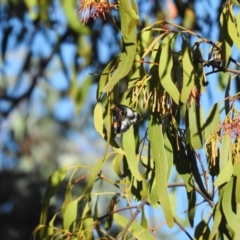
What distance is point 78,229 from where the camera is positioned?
1.57 metres

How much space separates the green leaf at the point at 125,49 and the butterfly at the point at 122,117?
50mm

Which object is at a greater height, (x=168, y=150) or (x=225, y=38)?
(x=225, y=38)

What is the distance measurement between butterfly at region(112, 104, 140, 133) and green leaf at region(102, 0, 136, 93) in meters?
0.05

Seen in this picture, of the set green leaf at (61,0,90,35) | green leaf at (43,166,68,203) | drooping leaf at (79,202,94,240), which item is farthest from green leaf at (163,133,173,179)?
green leaf at (61,0,90,35)

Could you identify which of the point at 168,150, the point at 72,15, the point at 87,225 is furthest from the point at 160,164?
the point at 72,15

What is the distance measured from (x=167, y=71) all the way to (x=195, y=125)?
130 millimetres

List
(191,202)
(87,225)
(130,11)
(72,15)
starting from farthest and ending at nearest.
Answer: (72,15)
(87,225)
(191,202)
(130,11)

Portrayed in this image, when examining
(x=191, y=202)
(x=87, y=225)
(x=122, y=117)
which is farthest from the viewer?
(x=87, y=225)

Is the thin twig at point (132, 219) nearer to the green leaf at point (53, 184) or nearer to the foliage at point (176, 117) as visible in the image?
the foliage at point (176, 117)

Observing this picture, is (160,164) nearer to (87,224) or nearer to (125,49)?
(125,49)

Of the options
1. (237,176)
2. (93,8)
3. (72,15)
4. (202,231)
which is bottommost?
(202,231)

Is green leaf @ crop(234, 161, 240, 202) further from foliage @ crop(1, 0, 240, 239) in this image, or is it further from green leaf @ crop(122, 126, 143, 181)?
green leaf @ crop(122, 126, 143, 181)

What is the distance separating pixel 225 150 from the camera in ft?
4.43

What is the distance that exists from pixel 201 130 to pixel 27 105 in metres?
1.87
